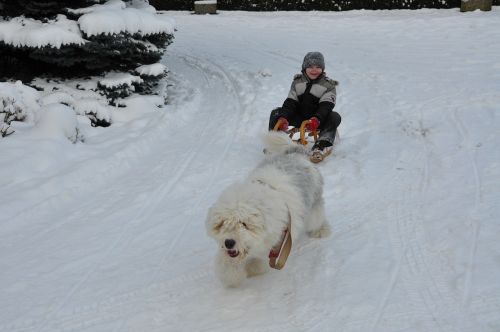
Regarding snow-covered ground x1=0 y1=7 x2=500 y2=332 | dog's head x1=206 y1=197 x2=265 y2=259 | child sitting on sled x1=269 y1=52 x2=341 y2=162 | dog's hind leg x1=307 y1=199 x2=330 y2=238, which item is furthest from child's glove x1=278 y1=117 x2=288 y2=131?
dog's head x1=206 y1=197 x2=265 y2=259

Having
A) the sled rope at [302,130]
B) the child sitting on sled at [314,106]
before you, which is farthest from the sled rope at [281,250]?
the child sitting on sled at [314,106]

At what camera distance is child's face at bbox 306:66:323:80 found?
23.9ft

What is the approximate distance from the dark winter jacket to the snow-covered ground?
695 mm

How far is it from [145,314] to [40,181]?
309 centimetres

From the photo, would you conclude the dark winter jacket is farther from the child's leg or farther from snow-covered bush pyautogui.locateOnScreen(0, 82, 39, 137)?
snow-covered bush pyautogui.locateOnScreen(0, 82, 39, 137)

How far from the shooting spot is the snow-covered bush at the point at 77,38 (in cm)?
796

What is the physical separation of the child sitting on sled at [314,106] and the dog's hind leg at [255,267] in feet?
9.13

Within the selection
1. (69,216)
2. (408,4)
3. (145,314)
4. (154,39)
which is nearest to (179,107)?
(154,39)

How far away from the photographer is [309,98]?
7527 mm

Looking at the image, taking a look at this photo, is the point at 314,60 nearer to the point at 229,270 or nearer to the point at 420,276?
the point at 420,276

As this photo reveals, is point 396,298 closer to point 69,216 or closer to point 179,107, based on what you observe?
point 69,216

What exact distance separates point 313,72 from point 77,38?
146 inches

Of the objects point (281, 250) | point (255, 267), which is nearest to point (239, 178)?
point (255, 267)

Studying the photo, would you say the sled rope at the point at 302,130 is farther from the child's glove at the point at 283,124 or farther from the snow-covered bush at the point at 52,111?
the snow-covered bush at the point at 52,111
